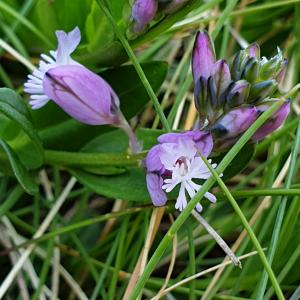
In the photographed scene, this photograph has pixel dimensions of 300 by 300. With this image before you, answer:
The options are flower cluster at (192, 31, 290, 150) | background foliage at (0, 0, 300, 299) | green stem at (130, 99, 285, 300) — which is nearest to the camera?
green stem at (130, 99, 285, 300)

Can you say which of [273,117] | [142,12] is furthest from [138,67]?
[273,117]

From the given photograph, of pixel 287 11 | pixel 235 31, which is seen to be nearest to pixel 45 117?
pixel 235 31

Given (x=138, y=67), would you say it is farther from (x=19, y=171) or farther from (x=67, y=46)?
(x=19, y=171)

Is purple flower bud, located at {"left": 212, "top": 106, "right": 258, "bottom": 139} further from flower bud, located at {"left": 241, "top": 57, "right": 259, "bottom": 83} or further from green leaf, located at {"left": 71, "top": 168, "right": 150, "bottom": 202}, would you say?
green leaf, located at {"left": 71, "top": 168, "right": 150, "bottom": 202}

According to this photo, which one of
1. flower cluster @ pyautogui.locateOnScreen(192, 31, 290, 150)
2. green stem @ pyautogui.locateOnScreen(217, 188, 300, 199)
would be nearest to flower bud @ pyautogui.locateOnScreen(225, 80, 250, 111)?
flower cluster @ pyautogui.locateOnScreen(192, 31, 290, 150)

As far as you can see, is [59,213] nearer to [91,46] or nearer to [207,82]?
[91,46]
